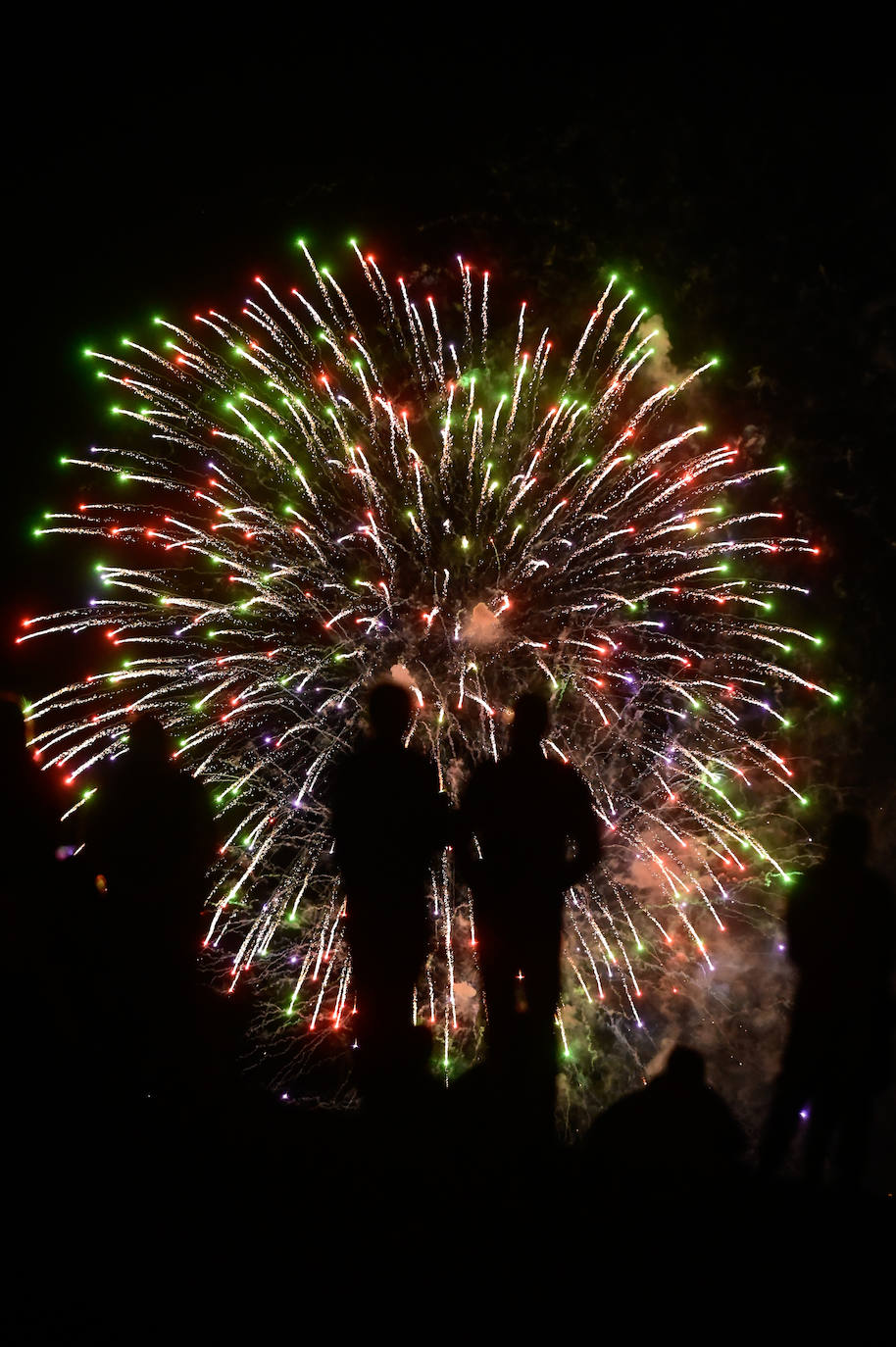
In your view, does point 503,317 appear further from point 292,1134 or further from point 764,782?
point 292,1134

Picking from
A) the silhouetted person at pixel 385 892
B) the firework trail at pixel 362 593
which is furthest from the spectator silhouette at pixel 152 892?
the firework trail at pixel 362 593

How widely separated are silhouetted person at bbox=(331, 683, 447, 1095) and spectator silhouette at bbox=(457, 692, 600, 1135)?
0.79 ft

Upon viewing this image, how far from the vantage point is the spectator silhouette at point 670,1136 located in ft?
10.3

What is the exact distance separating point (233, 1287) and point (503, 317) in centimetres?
1460

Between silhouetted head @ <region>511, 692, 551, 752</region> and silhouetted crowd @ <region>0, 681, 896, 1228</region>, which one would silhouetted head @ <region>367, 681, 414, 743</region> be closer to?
silhouetted crowd @ <region>0, 681, 896, 1228</region>

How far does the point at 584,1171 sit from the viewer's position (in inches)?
128

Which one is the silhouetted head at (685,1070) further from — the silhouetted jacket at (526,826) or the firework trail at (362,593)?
the firework trail at (362,593)

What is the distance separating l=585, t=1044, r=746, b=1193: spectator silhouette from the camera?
3131 millimetres

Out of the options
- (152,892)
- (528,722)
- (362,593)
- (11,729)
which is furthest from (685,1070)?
(362,593)

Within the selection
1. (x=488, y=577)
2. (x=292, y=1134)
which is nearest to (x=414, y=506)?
(x=488, y=577)

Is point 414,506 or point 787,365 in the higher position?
point 787,365

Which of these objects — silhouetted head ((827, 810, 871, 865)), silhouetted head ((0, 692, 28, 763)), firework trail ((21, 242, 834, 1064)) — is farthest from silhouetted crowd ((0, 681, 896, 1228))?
firework trail ((21, 242, 834, 1064))

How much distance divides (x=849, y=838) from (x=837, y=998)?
85 cm

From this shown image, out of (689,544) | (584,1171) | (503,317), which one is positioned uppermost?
(503,317)
